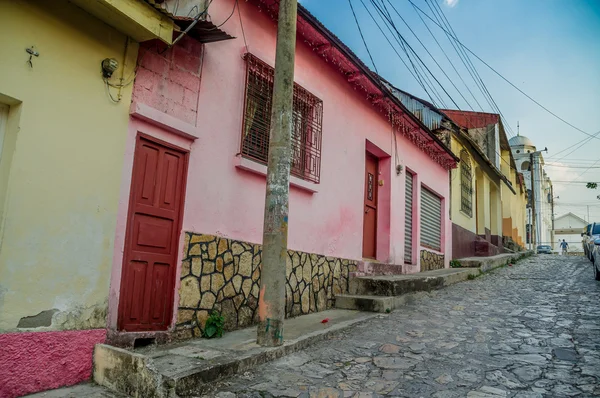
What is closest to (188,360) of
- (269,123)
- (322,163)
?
(269,123)

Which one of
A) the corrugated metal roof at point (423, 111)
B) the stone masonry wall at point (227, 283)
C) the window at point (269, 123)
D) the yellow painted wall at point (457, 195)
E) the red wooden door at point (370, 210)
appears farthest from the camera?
the yellow painted wall at point (457, 195)

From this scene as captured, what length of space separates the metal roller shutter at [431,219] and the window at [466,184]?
3.36 meters

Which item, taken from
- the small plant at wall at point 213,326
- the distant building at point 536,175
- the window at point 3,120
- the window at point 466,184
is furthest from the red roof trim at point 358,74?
the distant building at point 536,175

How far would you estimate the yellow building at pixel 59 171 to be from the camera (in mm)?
3319

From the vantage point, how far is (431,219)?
484 inches

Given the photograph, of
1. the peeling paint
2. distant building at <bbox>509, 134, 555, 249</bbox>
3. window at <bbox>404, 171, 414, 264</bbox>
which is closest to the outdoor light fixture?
the peeling paint

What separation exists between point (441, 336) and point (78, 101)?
4846 millimetres

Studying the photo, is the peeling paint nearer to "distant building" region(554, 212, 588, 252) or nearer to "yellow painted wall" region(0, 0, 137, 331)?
"yellow painted wall" region(0, 0, 137, 331)

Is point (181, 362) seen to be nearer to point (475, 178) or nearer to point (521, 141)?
point (475, 178)

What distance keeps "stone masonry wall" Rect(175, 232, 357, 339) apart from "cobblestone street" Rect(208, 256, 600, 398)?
1.00 m

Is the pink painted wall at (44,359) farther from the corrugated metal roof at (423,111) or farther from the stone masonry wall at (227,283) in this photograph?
the corrugated metal roof at (423,111)

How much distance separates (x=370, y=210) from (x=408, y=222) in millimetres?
1900

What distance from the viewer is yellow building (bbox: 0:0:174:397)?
332cm

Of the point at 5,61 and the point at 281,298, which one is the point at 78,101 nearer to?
the point at 5,61
